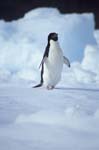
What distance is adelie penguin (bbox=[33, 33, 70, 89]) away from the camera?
2.10 m

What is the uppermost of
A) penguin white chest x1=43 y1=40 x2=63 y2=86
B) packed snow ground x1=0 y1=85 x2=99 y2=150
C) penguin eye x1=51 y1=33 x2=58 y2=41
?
penguin eye x1=51 y1=33 x2=58 y2=41

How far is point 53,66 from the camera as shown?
A: 7.18 feet

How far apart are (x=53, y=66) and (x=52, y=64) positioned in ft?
0.05

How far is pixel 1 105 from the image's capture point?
1840mm

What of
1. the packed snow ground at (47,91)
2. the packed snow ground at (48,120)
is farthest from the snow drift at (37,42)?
the packed snow ground at (48,120)

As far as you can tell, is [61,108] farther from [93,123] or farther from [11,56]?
[11,56]

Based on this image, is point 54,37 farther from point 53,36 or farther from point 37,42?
point 37,42

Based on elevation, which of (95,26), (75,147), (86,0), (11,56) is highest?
(86,0)

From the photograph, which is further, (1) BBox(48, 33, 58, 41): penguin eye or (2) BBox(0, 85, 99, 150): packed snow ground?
(1) BBox(48, 33, 58, 41): penguin eye

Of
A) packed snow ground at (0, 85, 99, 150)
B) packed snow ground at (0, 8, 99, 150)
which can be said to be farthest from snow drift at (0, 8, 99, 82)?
packed snow ground at (0, 85, 99, 150)

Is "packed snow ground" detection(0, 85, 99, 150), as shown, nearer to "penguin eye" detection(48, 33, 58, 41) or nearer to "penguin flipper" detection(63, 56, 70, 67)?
"penguin flipper" detection(63, 56, 70, 67)

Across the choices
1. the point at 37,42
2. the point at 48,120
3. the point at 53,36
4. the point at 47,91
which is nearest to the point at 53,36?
the point at 53,36

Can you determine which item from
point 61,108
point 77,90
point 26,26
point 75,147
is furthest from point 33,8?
point 75,147

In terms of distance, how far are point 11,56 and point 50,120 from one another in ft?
1.84
